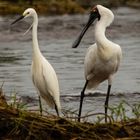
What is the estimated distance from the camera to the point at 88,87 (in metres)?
11.3

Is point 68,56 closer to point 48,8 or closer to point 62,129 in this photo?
point 48,8

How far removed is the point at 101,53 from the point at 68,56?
916 cm

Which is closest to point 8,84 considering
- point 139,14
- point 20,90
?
point 20,90

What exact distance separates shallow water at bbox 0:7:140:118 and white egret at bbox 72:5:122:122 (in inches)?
46.3

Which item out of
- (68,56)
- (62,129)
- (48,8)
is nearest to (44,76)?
(62,129)

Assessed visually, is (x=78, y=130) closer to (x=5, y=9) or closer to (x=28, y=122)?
(x=28, y=122)

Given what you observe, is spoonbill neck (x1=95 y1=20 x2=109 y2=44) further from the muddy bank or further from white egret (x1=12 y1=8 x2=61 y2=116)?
the muddy bank

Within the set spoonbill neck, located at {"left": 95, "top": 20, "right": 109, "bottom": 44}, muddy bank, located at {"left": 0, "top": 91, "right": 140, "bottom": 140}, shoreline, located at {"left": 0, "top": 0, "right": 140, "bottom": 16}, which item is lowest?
shoreline, located at {"left": 0, "top": 0, "right": 140, "bottom": 16}

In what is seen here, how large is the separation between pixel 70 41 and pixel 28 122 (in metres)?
16.8

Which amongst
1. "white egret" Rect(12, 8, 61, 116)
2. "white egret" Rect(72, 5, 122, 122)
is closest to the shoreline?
"white egret" Rect(72, 5, 122, 122)

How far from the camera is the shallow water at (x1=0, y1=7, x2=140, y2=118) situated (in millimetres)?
13797

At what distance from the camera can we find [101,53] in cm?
1042

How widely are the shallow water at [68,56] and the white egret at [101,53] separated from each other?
1175mm

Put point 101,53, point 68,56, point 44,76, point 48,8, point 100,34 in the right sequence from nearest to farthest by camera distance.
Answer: point 44,76 < point 100,34 < point 101,53 < point 68,56 < point 48,8
